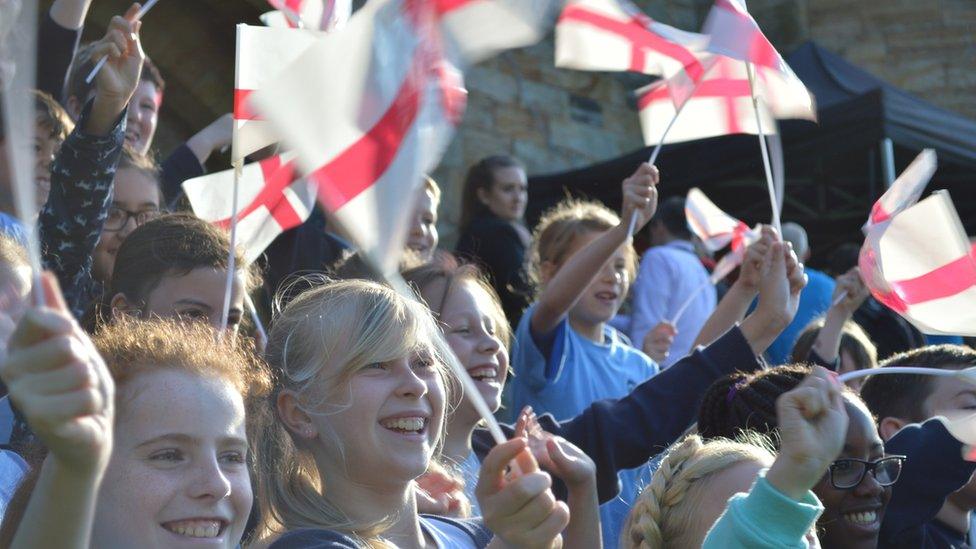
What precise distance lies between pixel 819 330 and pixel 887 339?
1483 millimetres

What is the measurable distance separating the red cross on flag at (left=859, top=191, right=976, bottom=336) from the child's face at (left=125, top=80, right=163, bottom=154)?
1.99 m

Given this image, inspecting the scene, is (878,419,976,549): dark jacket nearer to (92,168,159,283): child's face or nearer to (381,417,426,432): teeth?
(381,417,426,432): teeth

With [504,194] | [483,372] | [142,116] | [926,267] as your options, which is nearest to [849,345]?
[926,267]

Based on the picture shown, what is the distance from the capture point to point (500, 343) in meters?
3.43

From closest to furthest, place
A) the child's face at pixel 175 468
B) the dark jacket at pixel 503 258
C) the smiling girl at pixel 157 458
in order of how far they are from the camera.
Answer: the smiling girl at pixel 157 458 → the child's face at pixel 175 468 → the dark jacket at pixel 503 258

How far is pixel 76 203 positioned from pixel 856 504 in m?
1.60

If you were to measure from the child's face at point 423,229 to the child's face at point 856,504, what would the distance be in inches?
68.2

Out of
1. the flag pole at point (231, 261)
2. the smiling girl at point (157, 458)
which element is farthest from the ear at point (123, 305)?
the smiling girl at point (157, 458)

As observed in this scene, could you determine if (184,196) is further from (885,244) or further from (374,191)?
(374,191)

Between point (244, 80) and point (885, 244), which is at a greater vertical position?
point (244, 80)

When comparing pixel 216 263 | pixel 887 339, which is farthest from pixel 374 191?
pixel 887 339

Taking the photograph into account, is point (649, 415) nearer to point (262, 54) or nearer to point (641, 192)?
point (641, 192)

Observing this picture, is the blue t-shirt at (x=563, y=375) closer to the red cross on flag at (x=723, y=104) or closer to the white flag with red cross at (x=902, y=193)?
the red cross on flag at (x=723, y=104)

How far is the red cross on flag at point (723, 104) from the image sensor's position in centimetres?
372
